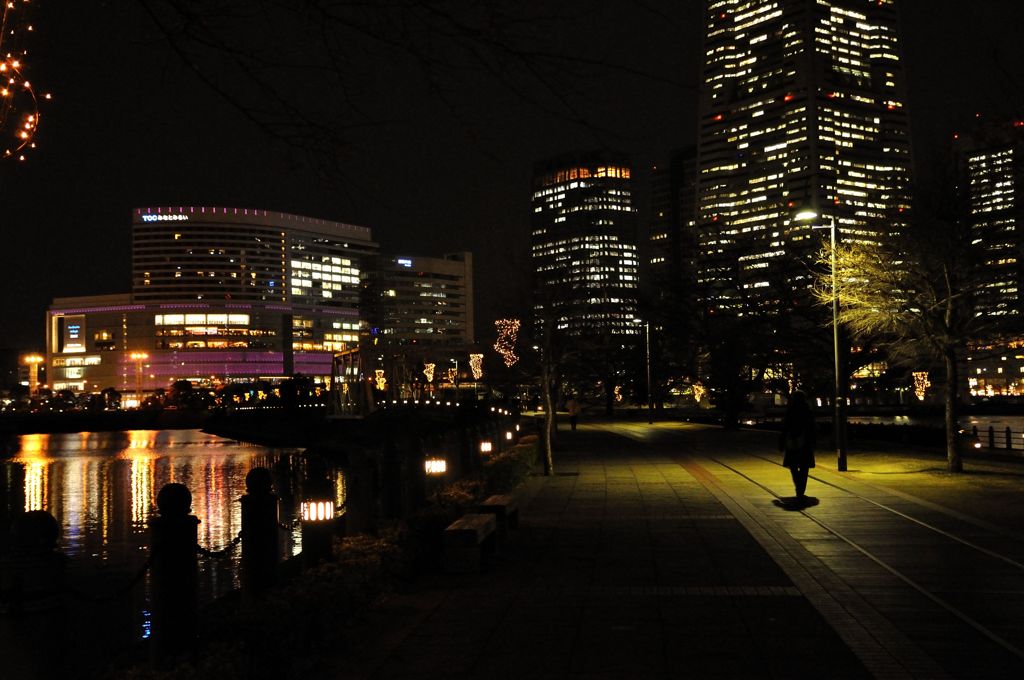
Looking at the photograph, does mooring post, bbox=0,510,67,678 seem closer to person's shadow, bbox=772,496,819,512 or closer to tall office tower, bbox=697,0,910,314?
tall office tower, bbox=697,0,910,314

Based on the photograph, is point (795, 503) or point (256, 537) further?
point (795, 503)

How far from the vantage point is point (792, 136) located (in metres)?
89.1

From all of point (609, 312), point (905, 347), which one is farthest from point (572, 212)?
point (609, 312)

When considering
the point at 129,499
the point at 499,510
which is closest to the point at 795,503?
the point at 499,510

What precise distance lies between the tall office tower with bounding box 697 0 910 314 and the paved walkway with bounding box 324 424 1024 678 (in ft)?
13.5

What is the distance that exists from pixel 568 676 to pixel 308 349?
596 ft

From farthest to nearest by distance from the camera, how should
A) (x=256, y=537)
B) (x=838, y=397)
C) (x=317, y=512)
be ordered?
(x=838, y=397) < (x=317, y=512) < (x=256, y=537)

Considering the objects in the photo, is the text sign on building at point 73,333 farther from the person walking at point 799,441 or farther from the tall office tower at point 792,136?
the person walking at point 799,441

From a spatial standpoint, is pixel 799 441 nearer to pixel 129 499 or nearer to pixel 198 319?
pixel 129 499

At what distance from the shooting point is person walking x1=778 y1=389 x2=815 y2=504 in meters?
17.5

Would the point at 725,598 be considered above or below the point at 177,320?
below

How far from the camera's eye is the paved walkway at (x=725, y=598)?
22.7 ft

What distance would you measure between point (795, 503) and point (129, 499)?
19.4 metres

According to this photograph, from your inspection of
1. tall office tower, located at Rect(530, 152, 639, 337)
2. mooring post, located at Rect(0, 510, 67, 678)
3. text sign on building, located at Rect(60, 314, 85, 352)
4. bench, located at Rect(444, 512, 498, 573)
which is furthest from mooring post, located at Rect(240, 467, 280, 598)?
text sign on building, located at Rect(60, 314, 85, 352)
